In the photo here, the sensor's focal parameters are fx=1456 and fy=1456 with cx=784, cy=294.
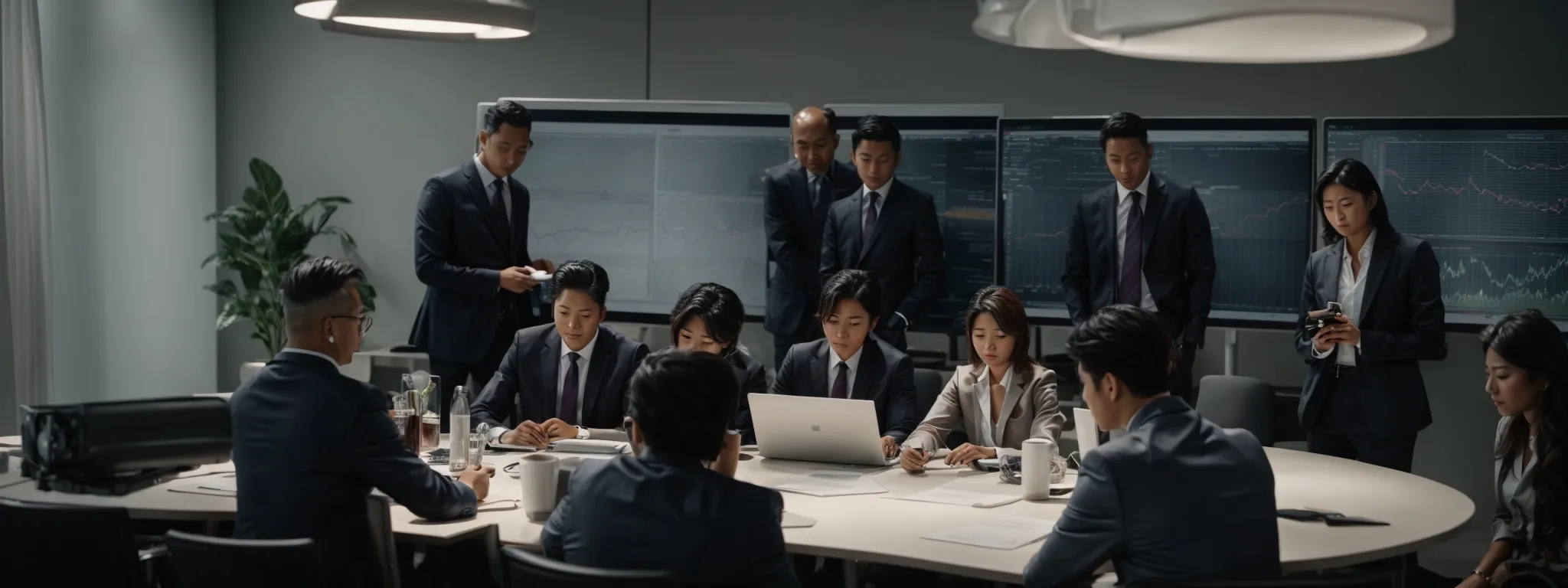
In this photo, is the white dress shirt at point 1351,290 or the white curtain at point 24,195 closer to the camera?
the white dress shirt at point 1351,290

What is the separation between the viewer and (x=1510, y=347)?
12.7 ft

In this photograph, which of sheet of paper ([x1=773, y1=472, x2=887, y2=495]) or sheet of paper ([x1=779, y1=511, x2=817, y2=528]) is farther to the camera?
sheet of paper ([x1=773, y1=472, x2=887, y2=495])

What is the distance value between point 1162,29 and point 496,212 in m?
3.91

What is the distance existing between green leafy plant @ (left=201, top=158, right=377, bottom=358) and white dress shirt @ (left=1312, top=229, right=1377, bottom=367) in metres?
4.93

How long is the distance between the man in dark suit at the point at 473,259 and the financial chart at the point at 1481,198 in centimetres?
352

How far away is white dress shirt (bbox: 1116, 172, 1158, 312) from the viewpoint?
5805 mm

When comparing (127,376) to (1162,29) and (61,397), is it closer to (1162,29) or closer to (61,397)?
A: (61,397)

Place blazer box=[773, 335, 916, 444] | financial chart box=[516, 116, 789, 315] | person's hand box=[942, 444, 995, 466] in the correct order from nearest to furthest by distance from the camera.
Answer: person's hand box=[942, 444, 995, 466] → blazer box=[773, 335, 916, 444] → financial chart box=[516, 116, 789, 315]

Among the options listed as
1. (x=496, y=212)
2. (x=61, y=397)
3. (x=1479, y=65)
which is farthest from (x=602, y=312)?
(x=1479, y=65)

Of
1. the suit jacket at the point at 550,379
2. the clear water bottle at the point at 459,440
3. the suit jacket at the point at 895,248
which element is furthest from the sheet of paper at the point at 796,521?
the suit jacket at the point at 895,248

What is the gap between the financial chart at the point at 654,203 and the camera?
6.96 m

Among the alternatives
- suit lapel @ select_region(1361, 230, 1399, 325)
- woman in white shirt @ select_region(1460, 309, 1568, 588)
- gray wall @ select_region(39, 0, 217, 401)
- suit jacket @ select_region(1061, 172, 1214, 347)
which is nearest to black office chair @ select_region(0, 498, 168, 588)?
woman in white shirt @ select_region(1460, 309, 1568, 588)

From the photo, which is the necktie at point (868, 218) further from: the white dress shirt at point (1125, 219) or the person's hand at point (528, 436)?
the person's hand at point (528, 436)

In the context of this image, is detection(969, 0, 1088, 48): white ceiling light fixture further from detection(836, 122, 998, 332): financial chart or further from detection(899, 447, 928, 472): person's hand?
detection(836, 122, 998, 332): financial chart
